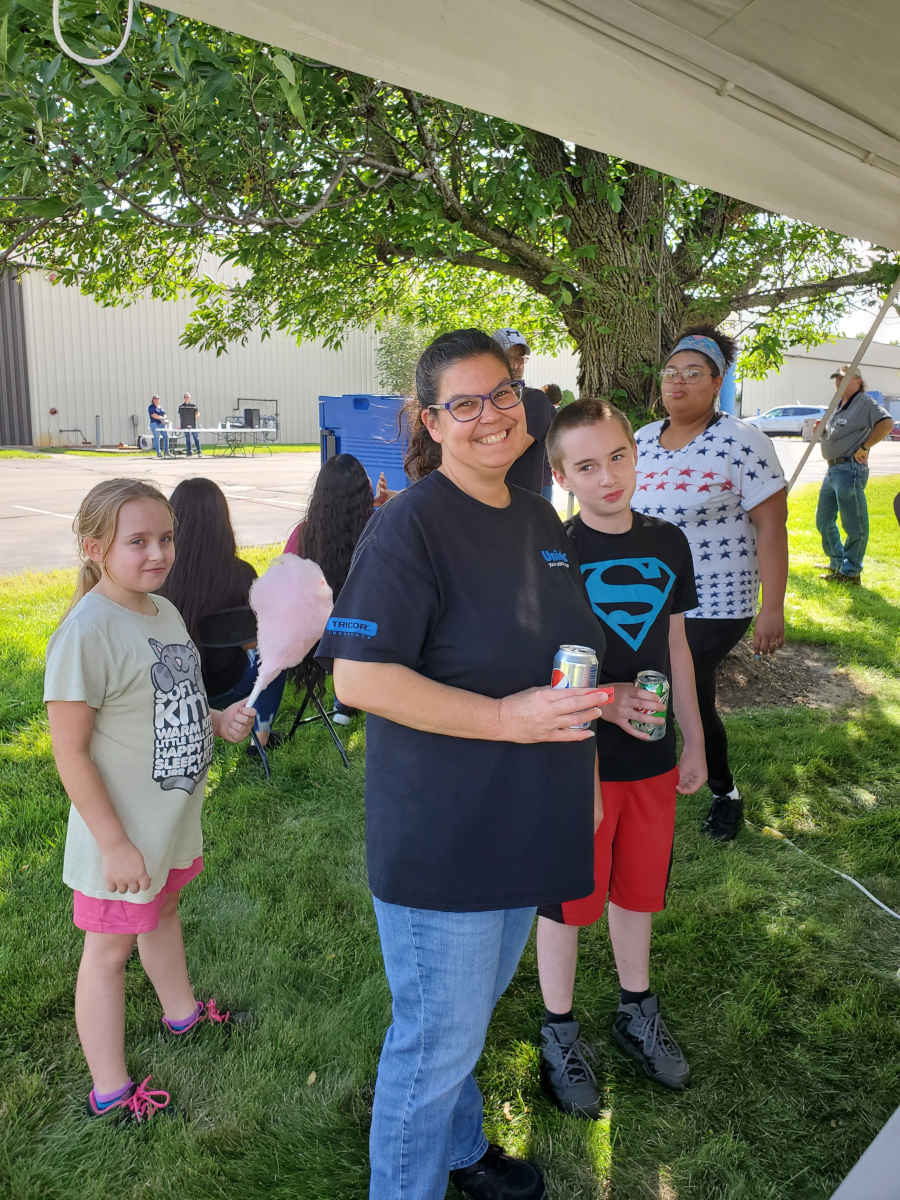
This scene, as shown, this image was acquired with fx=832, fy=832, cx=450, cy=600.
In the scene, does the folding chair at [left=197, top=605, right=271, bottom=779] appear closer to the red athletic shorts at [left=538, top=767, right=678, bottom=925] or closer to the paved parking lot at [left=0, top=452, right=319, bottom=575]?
the paved parking lot at [left=0, top=452, right=319, bottom=575]

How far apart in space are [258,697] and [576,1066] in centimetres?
219

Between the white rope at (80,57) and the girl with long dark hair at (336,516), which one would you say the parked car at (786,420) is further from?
the white rope at (80,57)

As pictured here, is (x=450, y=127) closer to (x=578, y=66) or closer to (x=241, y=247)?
(x=241, y=247)

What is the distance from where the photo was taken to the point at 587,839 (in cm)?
158

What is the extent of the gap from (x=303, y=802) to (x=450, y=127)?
3775 mm

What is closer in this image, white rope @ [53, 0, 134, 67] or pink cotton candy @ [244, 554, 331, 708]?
white rope @ [53, 0, 134, 67]

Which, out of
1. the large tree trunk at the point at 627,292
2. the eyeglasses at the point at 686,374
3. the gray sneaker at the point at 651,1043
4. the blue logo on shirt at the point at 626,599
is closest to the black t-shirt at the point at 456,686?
the blue logo on shirt at the point at 626,599

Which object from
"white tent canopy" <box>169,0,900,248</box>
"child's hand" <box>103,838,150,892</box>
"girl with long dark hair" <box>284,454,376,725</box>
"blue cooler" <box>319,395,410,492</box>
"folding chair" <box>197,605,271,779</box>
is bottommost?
"child's hand" <box>103,838,150,892</box>

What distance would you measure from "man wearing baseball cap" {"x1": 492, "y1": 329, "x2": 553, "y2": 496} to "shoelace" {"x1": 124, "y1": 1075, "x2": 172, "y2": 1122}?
7.22 feet

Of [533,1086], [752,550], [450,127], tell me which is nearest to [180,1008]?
[533,1086]

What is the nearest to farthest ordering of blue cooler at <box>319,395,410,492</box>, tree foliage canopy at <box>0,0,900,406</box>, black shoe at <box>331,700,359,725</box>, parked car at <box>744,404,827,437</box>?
tree foliage canopy at <box>0,0,900,406</box> → black shoe at <box>331,700,359,725</box> → blue cooler at <box>319,395,410,492</box> → parked car at <box>744,404,827,437</box>

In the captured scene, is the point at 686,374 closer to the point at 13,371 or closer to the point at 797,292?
the point at 797,292

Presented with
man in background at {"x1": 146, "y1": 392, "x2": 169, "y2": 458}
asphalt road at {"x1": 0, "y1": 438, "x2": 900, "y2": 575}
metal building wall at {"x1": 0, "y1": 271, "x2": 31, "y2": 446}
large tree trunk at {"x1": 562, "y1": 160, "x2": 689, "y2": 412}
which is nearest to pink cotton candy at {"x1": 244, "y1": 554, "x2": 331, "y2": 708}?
asphalt road at {"x1": 0, "y1": 438, "x2": 900, "y2": 575}

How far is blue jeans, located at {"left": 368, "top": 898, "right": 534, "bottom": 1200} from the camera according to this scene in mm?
1500
